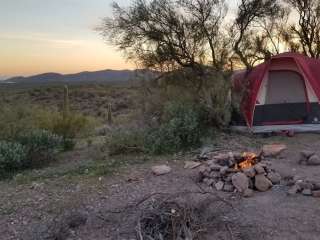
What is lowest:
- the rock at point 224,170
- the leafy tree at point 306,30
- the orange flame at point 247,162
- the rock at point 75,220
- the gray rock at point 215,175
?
the rock at point 75,220

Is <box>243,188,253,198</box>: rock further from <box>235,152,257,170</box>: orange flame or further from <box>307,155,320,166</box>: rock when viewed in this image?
<box>307,155,320,166</box>: rock

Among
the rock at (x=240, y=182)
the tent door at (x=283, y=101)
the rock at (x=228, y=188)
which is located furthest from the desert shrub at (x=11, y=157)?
the tent door at (x=283, y=101)

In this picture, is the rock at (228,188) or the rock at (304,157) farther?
the rock at (304,157)

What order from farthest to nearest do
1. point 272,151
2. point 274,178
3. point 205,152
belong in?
point 205,152 < point 272,151 < point 274,178

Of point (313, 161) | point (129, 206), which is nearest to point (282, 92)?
point (313, 161)

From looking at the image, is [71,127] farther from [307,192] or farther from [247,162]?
[307,192]

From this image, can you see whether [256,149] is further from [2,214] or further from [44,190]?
[2,214]

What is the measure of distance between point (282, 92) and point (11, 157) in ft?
23.8

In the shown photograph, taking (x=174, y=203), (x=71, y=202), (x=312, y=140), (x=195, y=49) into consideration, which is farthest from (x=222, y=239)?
(x=195, y=49)

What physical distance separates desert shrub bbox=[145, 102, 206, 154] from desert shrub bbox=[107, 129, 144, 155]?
0.16 meters

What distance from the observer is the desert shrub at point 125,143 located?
945cm

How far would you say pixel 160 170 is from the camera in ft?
25.1

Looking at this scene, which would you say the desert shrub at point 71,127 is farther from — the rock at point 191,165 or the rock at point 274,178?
the rock at point 274,178

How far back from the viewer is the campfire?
21.6 ft
